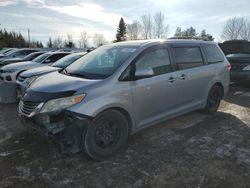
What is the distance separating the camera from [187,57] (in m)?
4.82

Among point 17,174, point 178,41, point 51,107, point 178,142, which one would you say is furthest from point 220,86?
point 17,174

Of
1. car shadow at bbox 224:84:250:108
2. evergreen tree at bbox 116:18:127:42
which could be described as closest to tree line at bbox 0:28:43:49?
evergreen tree at bbox 116:18:127:42

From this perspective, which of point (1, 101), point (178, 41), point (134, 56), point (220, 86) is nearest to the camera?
point (134, 56)

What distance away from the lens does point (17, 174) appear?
318 cm

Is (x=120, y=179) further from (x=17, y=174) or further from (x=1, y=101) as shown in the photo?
(x=1, y=101)

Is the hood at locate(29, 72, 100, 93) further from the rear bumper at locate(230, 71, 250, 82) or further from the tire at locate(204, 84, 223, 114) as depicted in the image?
the rear bumper at locate(230, 71, 250, 82)

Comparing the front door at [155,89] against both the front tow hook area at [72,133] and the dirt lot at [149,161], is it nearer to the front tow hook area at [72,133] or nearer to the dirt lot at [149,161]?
the dirt lot at [149,161]

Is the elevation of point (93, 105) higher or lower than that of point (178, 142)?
higher

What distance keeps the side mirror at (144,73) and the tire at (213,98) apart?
86.4 inches

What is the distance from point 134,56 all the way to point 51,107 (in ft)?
4.95

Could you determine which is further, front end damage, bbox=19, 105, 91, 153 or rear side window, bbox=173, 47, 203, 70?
rear side window, bbox=173, 47, 203, 70

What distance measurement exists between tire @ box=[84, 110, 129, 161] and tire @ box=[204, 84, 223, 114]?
2.62 metres

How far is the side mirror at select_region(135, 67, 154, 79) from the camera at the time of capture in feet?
12.4

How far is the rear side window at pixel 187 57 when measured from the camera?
4551mm
